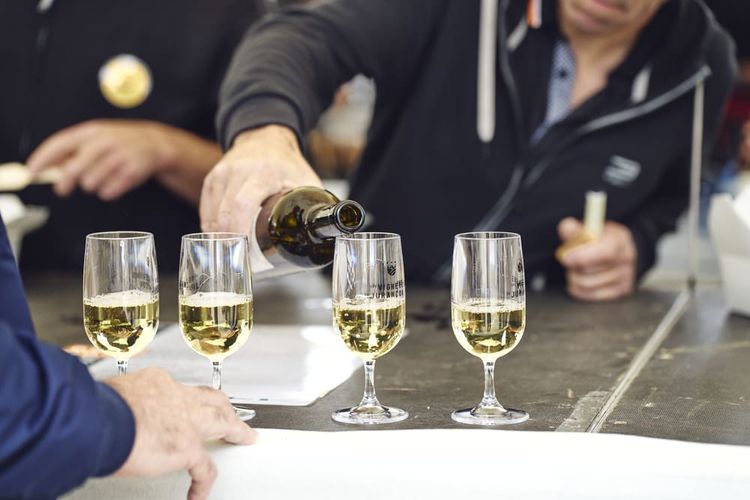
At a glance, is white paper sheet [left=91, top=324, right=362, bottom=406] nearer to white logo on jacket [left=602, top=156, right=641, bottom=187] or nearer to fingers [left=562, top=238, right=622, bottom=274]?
fingers [left=562, top=238, right=622, bottom=274]

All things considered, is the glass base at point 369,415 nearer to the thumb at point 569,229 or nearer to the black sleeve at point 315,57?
the black sleeve at point 315,57

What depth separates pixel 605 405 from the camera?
1.43 meters

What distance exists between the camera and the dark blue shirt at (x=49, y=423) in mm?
935

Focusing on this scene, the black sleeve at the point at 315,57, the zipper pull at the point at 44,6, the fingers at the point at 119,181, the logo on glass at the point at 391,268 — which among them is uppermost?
the zipper pull at the point at 44,6

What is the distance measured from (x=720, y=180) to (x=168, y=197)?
2078 millimetres

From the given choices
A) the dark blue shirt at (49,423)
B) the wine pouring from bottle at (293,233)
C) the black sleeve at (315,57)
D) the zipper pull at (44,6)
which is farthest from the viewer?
the zipper pull at (44,6)

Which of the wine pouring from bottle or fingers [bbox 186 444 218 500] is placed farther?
the wine pouring from bottle

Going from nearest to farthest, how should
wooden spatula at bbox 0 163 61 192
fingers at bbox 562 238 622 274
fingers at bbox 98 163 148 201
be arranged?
fingers at bbox 562 238 622 274
wooden spatula at bbox 0 163 61 192
fingers at bbox 98 163 148 201

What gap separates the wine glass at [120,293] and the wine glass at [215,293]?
0.05 metres

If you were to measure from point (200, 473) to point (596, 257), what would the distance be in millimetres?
1331

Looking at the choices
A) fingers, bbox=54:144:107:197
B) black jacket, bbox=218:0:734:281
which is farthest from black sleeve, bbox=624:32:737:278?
fingers, bbox=54:144:107:197

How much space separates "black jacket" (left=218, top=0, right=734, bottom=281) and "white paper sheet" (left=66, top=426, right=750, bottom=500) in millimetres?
1254

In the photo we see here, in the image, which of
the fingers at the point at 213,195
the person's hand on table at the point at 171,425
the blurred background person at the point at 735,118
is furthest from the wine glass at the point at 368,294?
the blurred background person at the point at 735,118

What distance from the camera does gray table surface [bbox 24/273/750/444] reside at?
1.37 meters
